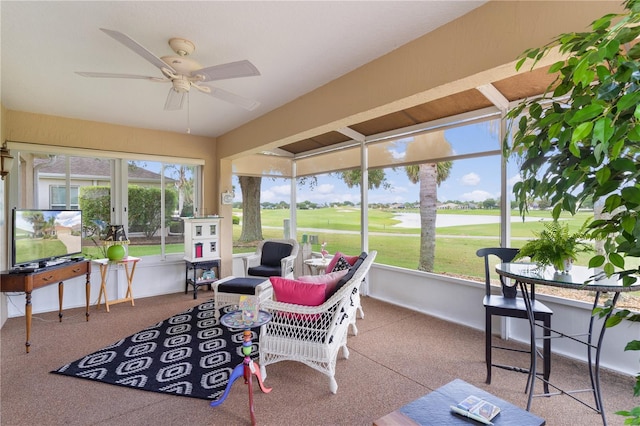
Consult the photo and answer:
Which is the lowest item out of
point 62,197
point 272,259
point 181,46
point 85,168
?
point 272,259

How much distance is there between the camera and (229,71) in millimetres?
→ 2219

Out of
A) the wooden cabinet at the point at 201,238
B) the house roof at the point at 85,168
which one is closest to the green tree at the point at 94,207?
the house roof at the point at 85,168

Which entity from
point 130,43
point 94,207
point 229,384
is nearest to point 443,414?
point 229,384

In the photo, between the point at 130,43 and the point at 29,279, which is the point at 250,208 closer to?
the point at 29,279

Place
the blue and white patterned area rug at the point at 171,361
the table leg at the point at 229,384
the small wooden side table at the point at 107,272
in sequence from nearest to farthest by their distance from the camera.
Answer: the table leg at the point at 229,384
the blue and white patterned area rug at the point at 171,361
the small wooden side table at the point at 107,272

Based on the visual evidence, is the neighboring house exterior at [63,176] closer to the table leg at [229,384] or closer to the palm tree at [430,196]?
the table leg at [229,384]

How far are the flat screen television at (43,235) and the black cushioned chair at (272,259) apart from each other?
7.51 feet

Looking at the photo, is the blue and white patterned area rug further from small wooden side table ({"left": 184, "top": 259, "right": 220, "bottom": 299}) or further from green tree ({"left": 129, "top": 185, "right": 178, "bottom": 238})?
green tree ({"left": 129, "top": 185, "right": 178, "bottom": 238})

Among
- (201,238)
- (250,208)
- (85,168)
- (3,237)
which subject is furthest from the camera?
(250,208)

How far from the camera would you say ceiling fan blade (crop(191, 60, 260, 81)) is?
6.89 ft

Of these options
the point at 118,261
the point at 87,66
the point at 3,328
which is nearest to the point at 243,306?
the point at 87,66

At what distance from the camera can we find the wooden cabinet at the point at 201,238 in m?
4.97

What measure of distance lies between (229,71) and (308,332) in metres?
2.08

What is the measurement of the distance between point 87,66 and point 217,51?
1.31 metres
